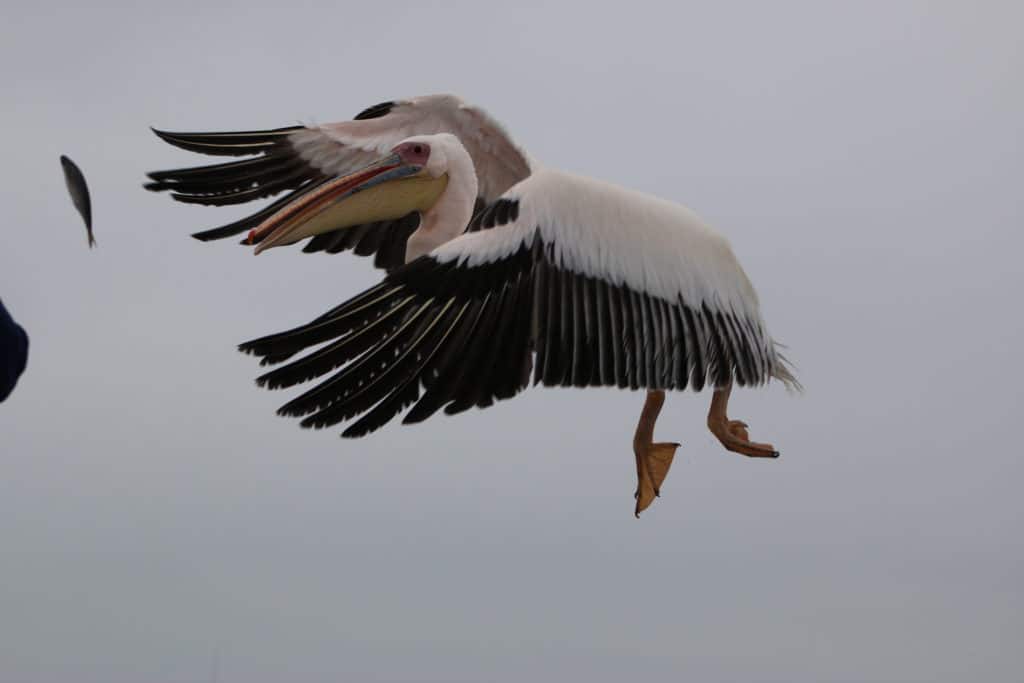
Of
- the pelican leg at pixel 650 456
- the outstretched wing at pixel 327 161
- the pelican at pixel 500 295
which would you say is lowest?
the pelican leg at pixel 650 456

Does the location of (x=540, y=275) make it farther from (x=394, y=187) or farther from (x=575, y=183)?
(x=394, y=187)

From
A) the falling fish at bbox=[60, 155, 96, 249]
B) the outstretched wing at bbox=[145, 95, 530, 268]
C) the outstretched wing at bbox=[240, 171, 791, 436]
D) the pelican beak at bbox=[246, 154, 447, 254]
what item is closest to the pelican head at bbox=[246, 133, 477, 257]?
the pelican beak at bbox=[246, 154, 447, 254]

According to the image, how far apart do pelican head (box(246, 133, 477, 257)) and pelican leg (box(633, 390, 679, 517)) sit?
175 centimetres

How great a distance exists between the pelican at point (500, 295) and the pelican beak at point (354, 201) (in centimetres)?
1

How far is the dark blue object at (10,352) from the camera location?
11.3 ft

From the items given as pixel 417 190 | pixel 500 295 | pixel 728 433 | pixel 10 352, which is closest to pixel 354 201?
pixel 417 190

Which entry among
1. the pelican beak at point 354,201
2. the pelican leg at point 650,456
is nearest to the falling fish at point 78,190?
the pelican beak at point 354,201

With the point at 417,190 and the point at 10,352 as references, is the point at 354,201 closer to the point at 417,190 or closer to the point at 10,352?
the point at 417,190

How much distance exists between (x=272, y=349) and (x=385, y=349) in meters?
0.59

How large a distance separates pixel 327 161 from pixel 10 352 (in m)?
6.96

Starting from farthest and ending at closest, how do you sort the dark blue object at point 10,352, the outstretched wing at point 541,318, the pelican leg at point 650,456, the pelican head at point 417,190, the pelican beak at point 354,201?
the pelican leg at point 650,456 < the pelican head at point 417,190 < the pelican beak at point 354,201 < the outstretched wing at point 541,318 < the dark blue object at point 10,352

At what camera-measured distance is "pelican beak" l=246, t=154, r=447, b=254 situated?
8.64 metres

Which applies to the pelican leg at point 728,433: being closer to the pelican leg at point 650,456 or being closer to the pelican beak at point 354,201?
the pelican leg at point 650,456

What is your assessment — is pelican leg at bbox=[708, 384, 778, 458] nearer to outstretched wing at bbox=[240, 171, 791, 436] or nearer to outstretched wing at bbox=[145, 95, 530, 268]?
outstretched wing at bbox=[240, 171, 791, 436]
